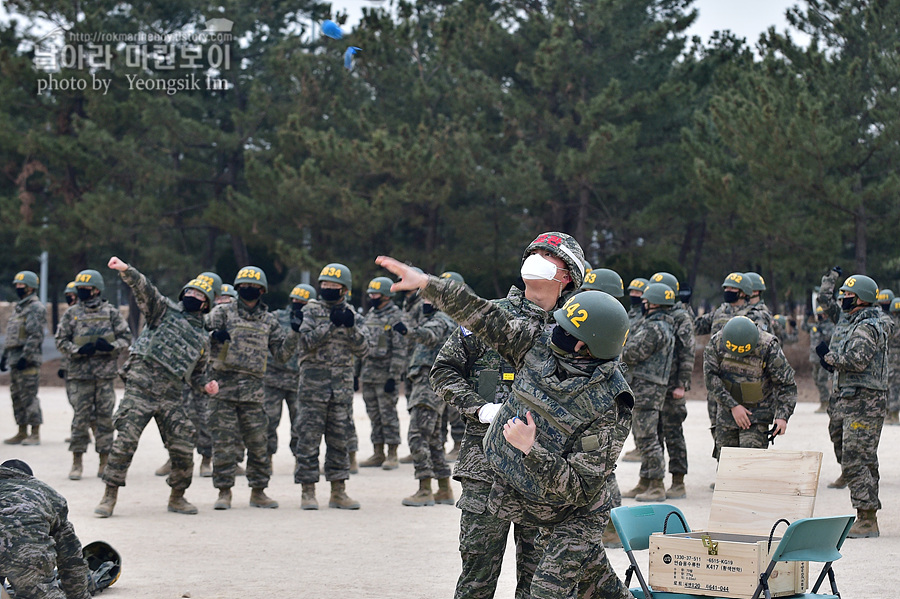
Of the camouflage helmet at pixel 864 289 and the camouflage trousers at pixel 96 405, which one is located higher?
the camouflage helmet at pixel 864 289

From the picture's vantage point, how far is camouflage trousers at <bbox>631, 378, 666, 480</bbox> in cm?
1130

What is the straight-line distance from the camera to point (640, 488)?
38.1 feet

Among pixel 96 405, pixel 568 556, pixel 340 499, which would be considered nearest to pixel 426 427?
pixel 340 499

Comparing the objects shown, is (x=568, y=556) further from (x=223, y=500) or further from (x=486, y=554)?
(x=223, y=500)

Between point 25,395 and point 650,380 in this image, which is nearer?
point 650,380

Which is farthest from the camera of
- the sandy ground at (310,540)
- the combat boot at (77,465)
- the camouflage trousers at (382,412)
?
the camouflage trousers at (382,412)

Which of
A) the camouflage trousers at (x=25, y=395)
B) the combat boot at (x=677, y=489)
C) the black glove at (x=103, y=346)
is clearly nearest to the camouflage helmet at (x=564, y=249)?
the combat boot at (x=677, y=489)

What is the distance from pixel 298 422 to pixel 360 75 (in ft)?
83.5

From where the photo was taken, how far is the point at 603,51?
31.4 meters

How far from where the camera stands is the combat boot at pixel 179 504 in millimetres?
10852

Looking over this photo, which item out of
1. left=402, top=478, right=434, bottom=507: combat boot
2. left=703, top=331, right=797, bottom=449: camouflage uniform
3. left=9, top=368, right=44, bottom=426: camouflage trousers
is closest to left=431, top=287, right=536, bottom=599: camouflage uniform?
left=703, top=331, right=797, bottom=449: camouflage uniform

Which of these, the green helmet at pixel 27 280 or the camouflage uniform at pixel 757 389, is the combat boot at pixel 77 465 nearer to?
the green helmet at pixel 27 280

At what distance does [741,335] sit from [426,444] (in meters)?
3.57

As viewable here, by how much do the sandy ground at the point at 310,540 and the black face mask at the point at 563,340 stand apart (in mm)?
3394
